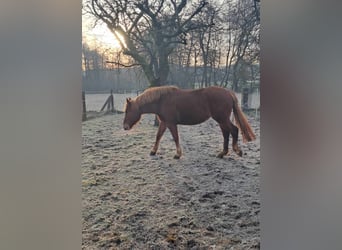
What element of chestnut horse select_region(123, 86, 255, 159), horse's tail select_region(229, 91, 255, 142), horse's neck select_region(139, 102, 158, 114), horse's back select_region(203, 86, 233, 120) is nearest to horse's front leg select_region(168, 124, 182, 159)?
chestnut horse select_region(123, 86, 255, 159)

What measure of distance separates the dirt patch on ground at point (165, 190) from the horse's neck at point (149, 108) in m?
0.10

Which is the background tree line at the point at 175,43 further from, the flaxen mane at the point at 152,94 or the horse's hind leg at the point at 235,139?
the horse's hind leg at the point at 235,139

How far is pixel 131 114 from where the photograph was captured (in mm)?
1810

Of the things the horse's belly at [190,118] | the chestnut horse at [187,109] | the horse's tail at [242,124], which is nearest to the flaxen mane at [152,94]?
the chestnut horse at [187,109]

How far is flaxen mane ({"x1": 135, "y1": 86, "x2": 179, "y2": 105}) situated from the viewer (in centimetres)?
181

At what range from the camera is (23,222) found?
164 cm

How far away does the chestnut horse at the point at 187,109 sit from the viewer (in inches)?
70.8

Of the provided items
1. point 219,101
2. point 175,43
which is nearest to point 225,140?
point 219,101

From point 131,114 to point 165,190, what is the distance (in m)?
0.46

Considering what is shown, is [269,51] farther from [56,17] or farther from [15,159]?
[15,159]

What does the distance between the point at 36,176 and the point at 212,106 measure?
101 centimetres

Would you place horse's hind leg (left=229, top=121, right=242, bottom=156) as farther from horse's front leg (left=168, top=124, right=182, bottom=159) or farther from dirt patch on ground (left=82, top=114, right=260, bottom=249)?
horse's front leg (left=168, top=124, right=182, bottom=159)

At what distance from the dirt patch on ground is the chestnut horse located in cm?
4

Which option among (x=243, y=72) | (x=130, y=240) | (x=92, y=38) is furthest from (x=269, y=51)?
(x=130, y=240)
